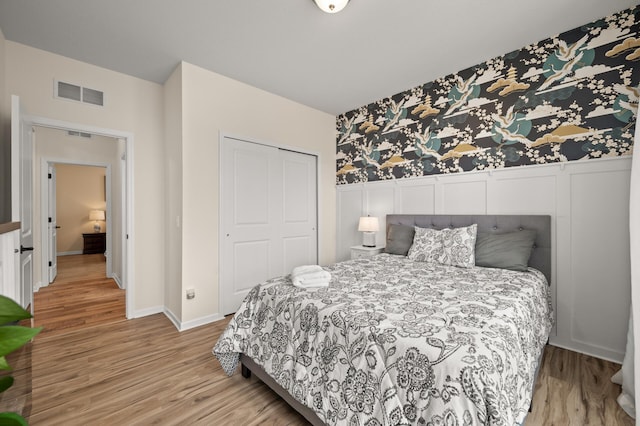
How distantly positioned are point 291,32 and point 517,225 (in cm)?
266

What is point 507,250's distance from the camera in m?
2.51

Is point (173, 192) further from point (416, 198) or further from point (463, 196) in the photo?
point (463, 196)

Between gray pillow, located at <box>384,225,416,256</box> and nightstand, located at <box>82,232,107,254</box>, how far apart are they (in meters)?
7.34

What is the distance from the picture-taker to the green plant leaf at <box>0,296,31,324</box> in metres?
0.40

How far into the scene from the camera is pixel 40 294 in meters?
3.99

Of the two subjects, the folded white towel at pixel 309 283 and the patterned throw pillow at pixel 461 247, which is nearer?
the folded white towel at pixel 309 283

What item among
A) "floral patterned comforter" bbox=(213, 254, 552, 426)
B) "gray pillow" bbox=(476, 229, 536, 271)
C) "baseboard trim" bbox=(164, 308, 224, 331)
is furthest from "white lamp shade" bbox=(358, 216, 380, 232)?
"baseboard trim" bbox=(164, 308, 224, 331)

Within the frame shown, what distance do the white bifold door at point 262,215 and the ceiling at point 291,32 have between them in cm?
99

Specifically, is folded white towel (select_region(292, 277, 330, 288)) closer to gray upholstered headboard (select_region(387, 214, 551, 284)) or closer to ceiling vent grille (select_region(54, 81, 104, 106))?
gray upholstered headboard (select_region(387, 214, 551, 284))

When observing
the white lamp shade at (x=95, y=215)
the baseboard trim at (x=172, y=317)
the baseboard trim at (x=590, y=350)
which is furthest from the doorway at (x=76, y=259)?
the baseboard trim at (x=590, y=350)

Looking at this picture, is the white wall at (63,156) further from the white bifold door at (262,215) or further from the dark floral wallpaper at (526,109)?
the dark floral wallpaper at (526,109)

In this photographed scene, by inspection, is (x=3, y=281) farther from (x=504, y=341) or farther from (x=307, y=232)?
(x=307, y=232)

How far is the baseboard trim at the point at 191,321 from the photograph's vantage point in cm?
295

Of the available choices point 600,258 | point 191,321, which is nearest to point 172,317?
point 191,321
